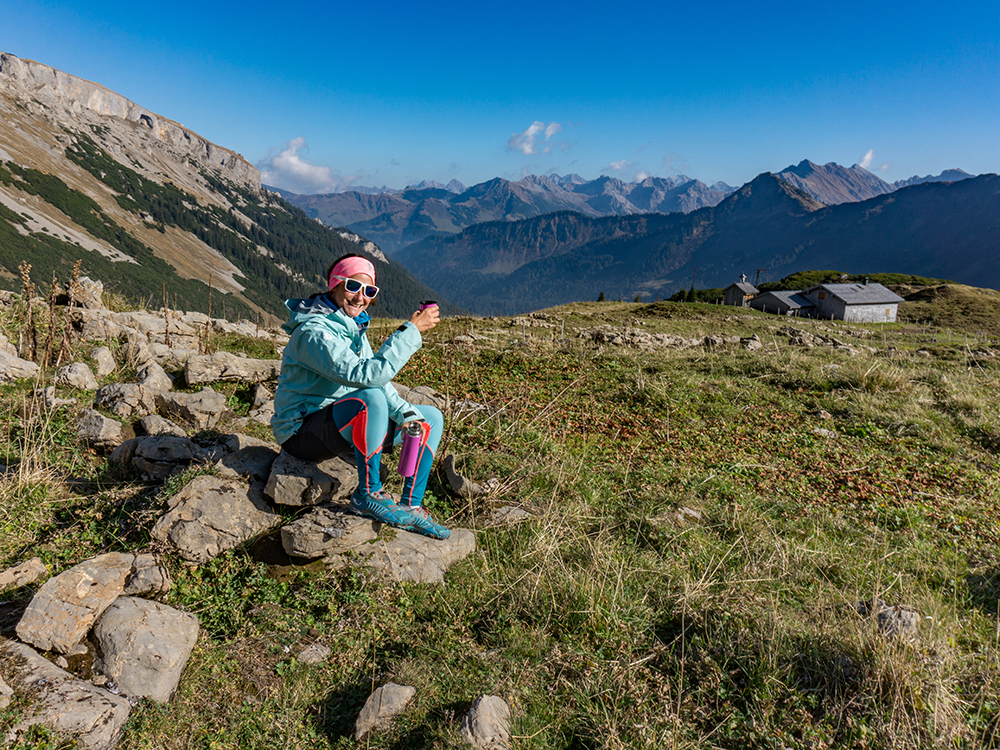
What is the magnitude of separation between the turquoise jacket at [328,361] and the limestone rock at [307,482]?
27 centimetres

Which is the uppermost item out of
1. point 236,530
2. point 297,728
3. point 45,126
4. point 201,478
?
point 45,126

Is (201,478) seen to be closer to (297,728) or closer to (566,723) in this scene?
(297,728)

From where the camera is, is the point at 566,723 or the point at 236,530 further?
the point at 236,530

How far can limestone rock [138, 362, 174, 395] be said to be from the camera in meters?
7.21

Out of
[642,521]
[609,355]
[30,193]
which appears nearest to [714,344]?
[609,355]

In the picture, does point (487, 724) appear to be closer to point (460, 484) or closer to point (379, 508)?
point (379, 508)

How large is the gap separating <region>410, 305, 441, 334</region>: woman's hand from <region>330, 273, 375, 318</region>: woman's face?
560mm

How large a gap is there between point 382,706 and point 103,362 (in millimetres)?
8447

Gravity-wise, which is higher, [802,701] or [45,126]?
[45,126]

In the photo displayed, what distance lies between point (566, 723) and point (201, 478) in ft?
11.2

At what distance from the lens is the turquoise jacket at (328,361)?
3.86 m

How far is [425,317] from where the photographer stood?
13.4 feet

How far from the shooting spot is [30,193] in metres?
154

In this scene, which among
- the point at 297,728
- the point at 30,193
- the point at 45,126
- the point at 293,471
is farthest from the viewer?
the point at 45,126
